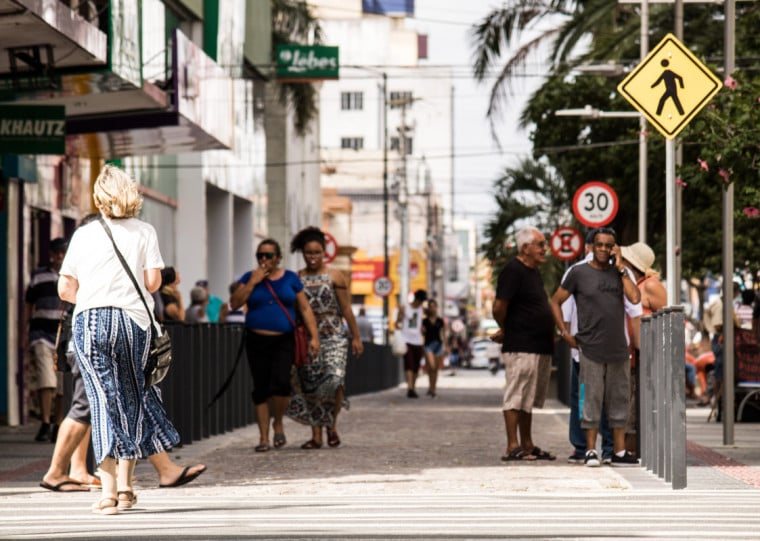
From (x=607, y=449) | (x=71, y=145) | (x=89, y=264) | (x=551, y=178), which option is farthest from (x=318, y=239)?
(x=551, y=178)

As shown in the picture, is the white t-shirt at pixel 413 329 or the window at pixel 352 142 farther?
the window at pixel 352 142

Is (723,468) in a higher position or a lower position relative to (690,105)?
lower

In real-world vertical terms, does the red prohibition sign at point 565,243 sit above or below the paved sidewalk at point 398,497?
above

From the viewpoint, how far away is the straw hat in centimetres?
1462

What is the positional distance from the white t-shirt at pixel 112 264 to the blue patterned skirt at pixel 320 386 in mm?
6322

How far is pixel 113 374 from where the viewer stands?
996 centimetres

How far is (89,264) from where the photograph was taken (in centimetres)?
998

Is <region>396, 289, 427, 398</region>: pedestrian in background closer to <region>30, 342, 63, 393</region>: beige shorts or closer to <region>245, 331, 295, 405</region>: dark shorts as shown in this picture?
<region>30, 342, 63, 393</region>: beige shorts

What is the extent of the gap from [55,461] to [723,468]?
5.08 meters

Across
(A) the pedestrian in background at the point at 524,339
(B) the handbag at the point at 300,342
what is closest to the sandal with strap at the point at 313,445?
(B) the handbag at the point at 300,342

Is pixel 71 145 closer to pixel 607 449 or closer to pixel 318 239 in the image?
pixel 318 239

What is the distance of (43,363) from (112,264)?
7.94 metres

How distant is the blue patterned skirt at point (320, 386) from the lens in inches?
645

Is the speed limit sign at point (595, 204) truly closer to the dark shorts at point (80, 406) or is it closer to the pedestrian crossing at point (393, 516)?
the pedestrian crossing at point (393, 516)
